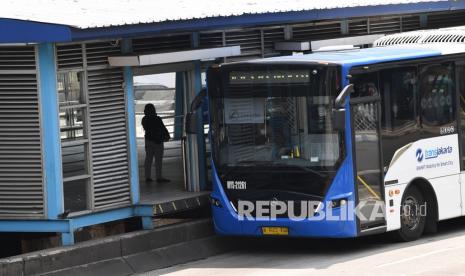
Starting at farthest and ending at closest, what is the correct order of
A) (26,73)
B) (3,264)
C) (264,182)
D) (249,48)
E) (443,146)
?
1. (249,48)
2. (443,146)
3. (264,182)
4. (26,73)
5. (3,264)

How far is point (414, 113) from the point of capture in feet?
65.3

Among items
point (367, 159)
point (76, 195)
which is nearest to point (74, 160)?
point (76, 195)

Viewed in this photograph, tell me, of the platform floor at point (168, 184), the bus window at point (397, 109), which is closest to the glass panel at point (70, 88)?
the platform floor at point (168, 184)

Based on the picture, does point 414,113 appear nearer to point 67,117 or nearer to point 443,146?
point 443,146

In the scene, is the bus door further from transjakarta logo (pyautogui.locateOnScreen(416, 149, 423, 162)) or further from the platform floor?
the platform floor

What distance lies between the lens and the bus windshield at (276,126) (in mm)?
18578

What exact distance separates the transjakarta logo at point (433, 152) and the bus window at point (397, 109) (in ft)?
0.85

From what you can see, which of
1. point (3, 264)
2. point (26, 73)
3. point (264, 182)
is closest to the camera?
point (3, 264)

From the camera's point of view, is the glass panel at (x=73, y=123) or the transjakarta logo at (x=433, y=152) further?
the transjakarta logo at (x=433, y=152)

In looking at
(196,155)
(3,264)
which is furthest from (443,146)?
(3,264)

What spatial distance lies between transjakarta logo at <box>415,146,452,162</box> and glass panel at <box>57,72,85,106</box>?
529 centimetres

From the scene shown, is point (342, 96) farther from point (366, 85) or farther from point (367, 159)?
point (367, 159)

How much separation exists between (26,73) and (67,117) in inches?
44.2

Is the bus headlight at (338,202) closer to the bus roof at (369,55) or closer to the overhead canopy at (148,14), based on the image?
the bus roof at (369,55)
